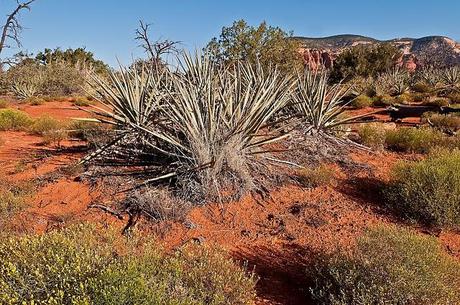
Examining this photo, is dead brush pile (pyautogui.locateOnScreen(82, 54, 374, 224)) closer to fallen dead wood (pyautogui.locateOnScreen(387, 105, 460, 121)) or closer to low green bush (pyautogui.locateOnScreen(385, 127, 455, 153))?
low green bush (pyautogui.locateOnScreen(385, 127, 455, 153))

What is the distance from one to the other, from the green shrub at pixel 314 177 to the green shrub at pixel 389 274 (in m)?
1.85

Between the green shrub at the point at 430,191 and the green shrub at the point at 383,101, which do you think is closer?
the green shrub at the point at 430,191

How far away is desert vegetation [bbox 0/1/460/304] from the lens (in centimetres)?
297

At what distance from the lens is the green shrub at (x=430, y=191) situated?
14.8 ft

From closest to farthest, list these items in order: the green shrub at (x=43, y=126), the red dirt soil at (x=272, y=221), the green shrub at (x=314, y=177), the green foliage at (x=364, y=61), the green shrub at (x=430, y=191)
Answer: the red dirt soil at (x=272, y=221) < the green shrub at (x=430, y=191) < the green shrub at (x=314, y=177) < the green shrub at (x=43, y=126) < the green foliage at (x=364, y=61)

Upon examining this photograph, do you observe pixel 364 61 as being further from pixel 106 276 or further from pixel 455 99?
pixel 106 276

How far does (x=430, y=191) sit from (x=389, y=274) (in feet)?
6.74

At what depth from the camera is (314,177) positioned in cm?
552

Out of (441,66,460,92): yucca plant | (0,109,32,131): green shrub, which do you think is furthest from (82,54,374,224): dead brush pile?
(441,66,460,92): yucca plant

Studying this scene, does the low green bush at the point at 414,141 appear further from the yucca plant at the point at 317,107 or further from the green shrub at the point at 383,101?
the green shrub at the point at 383,101

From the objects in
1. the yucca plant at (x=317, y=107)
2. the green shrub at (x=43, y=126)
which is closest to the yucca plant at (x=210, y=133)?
the yucca plant at (x=317, y=107)

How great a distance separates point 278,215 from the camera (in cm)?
482

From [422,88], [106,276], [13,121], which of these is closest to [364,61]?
[422,88]

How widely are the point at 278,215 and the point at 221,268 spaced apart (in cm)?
172
